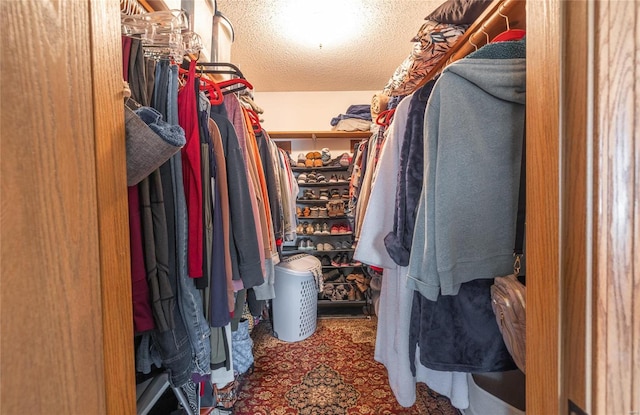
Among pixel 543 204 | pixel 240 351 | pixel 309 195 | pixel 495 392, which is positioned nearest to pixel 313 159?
pixel 309 195

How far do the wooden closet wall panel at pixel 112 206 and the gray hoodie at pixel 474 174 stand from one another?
2.17 feet

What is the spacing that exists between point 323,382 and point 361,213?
1.10 m

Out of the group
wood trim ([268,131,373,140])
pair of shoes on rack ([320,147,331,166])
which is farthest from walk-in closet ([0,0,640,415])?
pair of shoes on rack ([320,147,331,166])

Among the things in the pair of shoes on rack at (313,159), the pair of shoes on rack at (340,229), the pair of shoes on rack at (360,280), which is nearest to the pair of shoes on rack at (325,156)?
the pair of shoes on rack at (313,159)

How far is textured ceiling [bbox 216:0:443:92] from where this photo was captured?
1.54 metres

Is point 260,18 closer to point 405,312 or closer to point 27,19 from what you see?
point 27,19

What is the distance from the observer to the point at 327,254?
2.78 meters

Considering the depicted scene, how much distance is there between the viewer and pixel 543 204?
1.25 ft

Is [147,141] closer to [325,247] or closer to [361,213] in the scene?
[361,213]

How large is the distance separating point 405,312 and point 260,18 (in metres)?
1.91

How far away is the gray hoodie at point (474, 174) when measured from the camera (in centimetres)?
65

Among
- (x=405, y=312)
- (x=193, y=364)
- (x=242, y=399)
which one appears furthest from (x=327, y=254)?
(x=193, y=364)

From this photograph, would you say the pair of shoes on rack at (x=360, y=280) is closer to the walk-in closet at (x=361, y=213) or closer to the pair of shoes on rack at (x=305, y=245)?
the pair of shoes on rack at (x=305, y=245)

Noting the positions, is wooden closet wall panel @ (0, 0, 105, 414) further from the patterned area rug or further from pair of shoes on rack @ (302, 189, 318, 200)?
pair of shoes on rack @ (302, 189, 318, 200)
